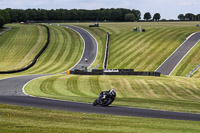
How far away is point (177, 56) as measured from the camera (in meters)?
80.5

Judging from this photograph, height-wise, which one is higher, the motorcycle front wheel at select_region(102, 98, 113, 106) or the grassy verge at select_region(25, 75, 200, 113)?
the motorcycle front wheel at select_region(102, 98, 113, 106)

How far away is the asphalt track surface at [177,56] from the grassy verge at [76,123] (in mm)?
49485

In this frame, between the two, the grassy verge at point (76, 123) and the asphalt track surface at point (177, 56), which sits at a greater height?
the grassy verge at point (76, 123)

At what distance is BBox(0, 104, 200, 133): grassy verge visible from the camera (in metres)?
17.3

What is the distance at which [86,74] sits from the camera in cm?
5738

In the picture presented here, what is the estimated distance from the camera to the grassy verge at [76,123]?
17297 mm

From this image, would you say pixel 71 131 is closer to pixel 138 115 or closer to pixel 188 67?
pixel 138 115

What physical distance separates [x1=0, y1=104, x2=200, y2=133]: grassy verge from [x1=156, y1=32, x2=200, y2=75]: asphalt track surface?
4949cm

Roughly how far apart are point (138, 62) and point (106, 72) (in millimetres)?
24420

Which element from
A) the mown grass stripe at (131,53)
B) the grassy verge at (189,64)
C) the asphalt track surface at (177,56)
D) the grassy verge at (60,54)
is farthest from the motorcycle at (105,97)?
the mown grass stripe at (131,53)

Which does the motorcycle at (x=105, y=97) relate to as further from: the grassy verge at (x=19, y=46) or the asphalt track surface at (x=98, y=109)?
the grassy verge at (x=19, y=46)


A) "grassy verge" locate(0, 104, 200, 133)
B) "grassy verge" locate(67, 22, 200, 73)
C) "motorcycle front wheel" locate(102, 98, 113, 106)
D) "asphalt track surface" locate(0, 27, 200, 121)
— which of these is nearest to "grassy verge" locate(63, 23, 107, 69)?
"grassy verge" locate(67, 22, 200, 73)

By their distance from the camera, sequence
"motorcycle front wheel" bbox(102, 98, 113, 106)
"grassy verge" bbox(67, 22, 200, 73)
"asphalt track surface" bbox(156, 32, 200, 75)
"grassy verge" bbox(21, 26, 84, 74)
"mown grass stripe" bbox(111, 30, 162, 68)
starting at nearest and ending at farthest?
"motorcycle front wheel" bbox(102, 98, 113, 106) < "asphalt track surface" bbox(156, 32, 200, 75) < "grassy verge" bbox(67, 22, 200, 73) < "grassy verge" bbox(21, 26, 84, 74) < "mown grass stripe" bbox(111, 30, 162, 68)

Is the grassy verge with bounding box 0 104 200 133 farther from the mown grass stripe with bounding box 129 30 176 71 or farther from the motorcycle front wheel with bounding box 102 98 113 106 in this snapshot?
the mown grass stripe with bounding box 129 30 176 71
